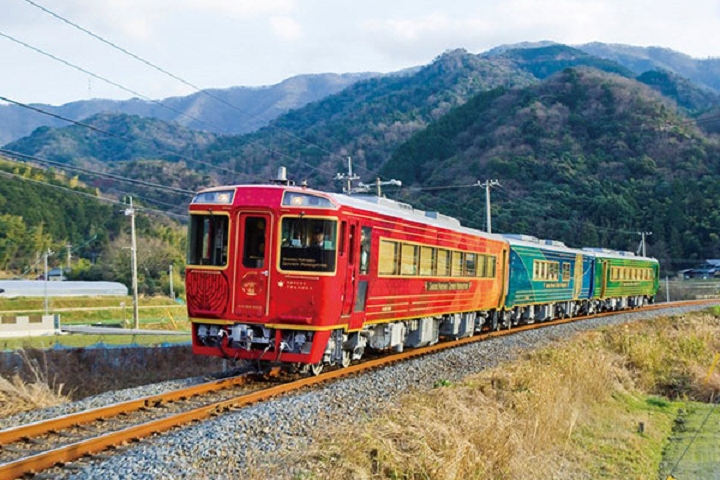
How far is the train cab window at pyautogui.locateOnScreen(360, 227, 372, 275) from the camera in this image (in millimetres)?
13086

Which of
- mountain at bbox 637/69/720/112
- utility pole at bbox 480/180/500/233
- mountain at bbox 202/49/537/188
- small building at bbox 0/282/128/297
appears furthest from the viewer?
mountain at bbox 637/69/720/112

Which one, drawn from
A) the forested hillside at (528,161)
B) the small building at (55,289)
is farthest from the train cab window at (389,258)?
the small building at (55,289)

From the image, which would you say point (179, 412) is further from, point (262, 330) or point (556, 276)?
point (556, 276)

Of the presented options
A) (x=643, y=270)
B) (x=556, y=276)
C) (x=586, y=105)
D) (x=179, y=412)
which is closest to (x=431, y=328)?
(x=179, y=412)

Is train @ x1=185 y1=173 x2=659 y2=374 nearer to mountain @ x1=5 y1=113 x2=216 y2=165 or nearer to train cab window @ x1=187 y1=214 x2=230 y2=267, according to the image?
train cab window @ x1=187 y1=214 x2=230 y2=267

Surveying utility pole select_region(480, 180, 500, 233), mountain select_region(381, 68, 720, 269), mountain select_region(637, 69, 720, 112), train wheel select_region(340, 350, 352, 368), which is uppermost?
mountain select_region(637, 69, 720, 112)

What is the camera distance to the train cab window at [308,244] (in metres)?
12.0

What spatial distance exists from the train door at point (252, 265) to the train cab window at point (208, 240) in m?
0.33

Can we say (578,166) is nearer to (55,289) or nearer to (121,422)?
(55,289)

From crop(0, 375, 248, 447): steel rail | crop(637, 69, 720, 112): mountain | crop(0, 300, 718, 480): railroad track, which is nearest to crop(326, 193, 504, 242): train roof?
crop(0, 300, 718, 480): railroad track

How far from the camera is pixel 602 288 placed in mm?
34438

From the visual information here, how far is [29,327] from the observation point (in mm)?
38438

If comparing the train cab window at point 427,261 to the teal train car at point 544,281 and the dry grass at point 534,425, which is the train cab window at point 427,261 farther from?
the teal train car at point 544,281

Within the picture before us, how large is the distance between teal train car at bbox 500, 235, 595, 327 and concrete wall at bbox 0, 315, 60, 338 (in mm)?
24255
